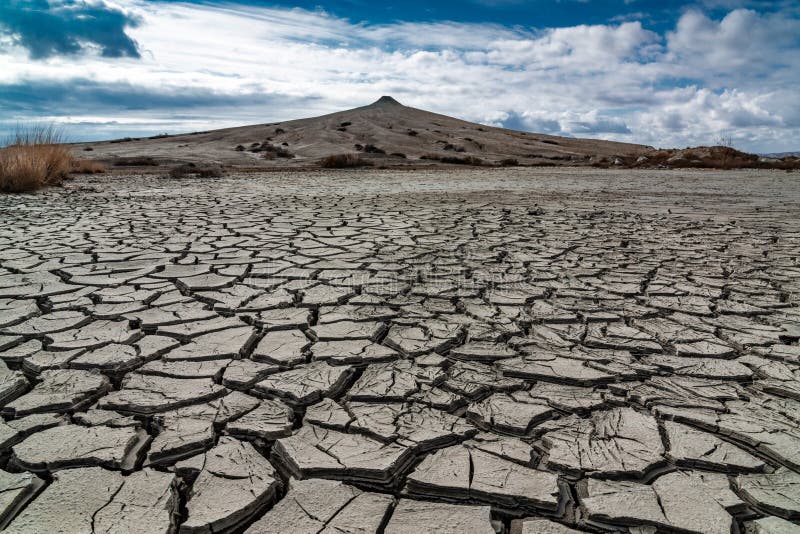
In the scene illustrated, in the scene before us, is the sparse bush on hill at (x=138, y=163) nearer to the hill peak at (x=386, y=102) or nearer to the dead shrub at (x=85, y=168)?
the dead shrub at (x=85, y=168)

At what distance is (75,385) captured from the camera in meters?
1.86

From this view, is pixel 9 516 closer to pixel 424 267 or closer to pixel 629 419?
pixel 629 419

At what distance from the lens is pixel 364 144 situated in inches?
874

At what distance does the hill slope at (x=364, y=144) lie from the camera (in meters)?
18.1

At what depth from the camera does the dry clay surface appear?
1.31 metres

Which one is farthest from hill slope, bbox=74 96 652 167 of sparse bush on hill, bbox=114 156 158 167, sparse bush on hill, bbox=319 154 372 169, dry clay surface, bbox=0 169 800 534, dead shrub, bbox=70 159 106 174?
dry clay surface, bbox=0 169 800 534

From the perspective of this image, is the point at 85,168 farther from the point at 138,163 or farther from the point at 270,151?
the point at 270,151

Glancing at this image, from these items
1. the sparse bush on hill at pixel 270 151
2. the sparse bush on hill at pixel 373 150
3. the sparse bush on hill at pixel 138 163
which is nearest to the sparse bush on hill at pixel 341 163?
the sparse bush on hill at pixel 270 151

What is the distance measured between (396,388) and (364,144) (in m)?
21.1

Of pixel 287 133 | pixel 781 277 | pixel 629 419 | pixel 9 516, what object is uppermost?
pixel 287 133

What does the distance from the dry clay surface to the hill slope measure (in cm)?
1279

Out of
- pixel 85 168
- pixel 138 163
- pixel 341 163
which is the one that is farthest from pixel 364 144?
pixel 85 168

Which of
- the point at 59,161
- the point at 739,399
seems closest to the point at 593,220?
the point at 739,399

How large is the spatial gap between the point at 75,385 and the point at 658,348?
230 cm
